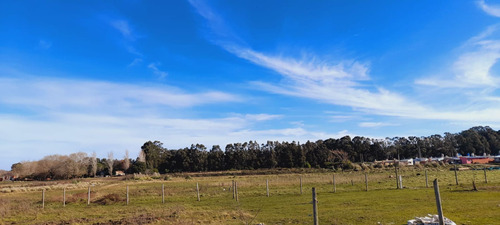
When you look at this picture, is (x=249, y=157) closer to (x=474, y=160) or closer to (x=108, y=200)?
(x=474, y=160)

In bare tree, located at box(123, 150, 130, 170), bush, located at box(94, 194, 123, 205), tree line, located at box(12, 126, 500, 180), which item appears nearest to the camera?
bush, located at box(94, 194, 123, 205)

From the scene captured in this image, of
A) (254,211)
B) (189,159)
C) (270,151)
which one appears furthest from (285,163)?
(254,211)

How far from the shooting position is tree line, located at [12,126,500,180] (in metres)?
102

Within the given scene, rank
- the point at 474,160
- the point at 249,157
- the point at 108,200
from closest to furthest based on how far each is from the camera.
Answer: the point at 108,200
the point at 474,160
the point at 249,157

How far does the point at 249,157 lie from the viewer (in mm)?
116125

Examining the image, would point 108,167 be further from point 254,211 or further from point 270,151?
point 254,211

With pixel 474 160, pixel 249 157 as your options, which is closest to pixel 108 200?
pixel 249 157

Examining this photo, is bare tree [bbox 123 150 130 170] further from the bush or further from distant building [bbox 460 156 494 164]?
distant building [bbox 460 156 494 164]

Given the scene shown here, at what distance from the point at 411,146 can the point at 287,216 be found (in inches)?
→ 5890

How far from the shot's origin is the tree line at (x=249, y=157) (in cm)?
10169

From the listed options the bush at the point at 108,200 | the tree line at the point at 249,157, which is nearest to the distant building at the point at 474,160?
the tree line at the point at 249,157

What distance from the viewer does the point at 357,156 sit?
12900 cm

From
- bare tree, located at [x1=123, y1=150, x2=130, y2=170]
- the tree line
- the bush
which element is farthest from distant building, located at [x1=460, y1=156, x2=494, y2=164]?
bare tree, located at [x1=123, y1=150, x2=130, y2=170]

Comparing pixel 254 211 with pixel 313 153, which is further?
pixel 313 153
